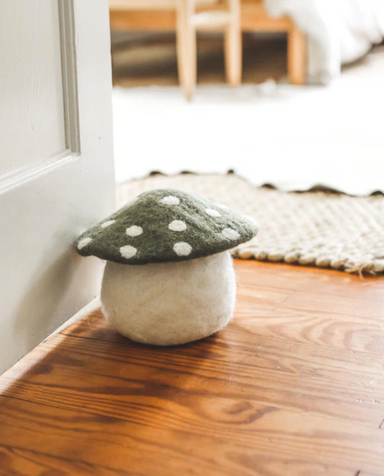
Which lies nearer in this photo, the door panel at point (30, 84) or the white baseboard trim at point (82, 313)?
the door panel at point (30, 84)

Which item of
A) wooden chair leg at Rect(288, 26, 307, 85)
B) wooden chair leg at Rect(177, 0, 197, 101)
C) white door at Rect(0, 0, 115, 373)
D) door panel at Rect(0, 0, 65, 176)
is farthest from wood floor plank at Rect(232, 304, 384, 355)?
wooden chair leg at Rect(288, 26, 307, 85)

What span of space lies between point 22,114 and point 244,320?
0.44 m

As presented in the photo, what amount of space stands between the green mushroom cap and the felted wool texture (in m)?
0.04

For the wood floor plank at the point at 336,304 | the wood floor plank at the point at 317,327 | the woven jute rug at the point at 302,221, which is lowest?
the wood floor plank at the point at 317,327

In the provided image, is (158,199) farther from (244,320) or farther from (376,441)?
(376,441)

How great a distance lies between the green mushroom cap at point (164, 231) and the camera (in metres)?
0.82

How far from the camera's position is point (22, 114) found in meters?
0.77

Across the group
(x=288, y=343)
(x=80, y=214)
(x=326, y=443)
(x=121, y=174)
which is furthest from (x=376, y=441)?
(x=121, y=174)

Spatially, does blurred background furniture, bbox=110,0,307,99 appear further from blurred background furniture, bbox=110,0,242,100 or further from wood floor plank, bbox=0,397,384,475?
wood floor plank, bbox=0,397,384,475

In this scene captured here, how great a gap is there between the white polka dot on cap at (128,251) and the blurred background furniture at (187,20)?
2054 mm

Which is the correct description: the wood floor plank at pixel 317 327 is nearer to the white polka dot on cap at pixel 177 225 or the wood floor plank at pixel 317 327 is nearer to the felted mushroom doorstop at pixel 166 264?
the felted mushroom doorstop at pixel 166 264

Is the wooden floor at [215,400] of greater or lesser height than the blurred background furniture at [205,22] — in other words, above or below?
below

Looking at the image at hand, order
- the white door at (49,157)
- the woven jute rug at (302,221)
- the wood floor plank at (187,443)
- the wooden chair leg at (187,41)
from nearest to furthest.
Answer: the wood floor plank at (187,443) < the white door at (49,157) < the woven jute rug at (302,221) < the wooden chair leg at (187,41)

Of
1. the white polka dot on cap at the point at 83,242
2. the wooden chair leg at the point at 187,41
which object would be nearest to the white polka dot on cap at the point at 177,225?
the white polka dot on cap at the point at 83,242
